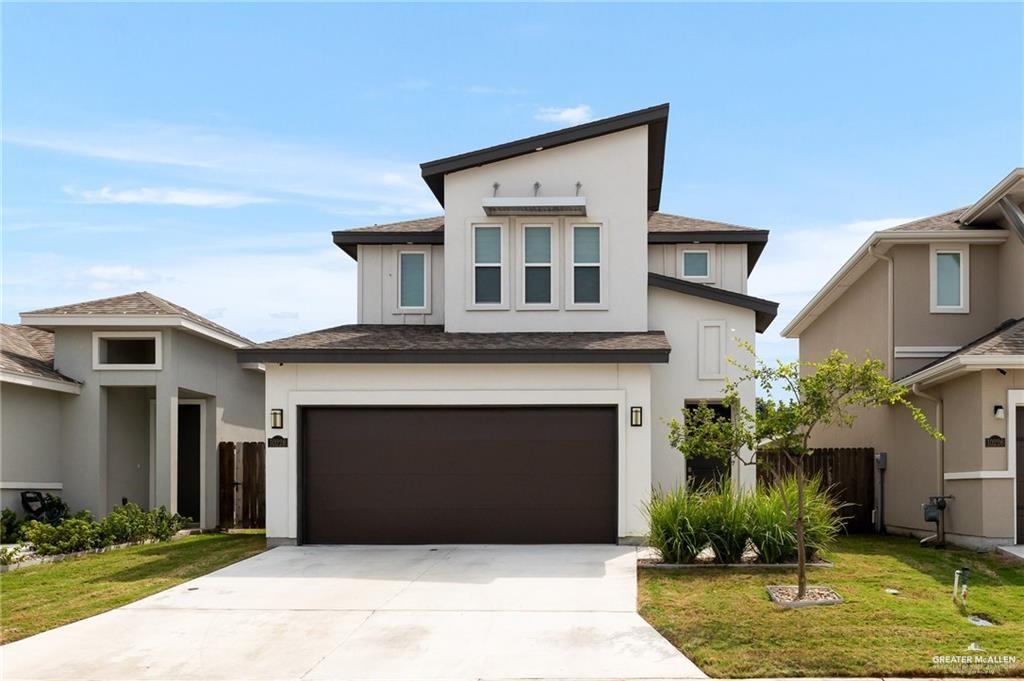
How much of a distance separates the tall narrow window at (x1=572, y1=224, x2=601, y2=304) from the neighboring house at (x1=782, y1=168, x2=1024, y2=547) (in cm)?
517

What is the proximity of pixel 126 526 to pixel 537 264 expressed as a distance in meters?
8.35

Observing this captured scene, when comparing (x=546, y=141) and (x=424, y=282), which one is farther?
(x=424, y=282)

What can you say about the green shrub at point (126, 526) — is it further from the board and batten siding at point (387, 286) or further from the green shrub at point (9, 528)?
the board and batten siding at point (387, 286)

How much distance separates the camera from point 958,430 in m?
16.4

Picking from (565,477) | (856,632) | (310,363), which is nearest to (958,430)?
(565,477)

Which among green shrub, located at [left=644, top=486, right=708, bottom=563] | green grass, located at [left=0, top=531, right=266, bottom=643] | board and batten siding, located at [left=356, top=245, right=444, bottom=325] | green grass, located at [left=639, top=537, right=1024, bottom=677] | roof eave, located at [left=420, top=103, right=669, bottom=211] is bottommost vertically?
green grass, located at [left=0, top=531, right=266, bottom=643]

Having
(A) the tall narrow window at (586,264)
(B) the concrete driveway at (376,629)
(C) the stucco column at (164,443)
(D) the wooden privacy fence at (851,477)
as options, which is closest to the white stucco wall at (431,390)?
(A) the tall narrow window at (586,264)

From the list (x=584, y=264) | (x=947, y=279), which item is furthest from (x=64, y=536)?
(x=947, y=279)

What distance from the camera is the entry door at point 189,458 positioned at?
2194 centimetres

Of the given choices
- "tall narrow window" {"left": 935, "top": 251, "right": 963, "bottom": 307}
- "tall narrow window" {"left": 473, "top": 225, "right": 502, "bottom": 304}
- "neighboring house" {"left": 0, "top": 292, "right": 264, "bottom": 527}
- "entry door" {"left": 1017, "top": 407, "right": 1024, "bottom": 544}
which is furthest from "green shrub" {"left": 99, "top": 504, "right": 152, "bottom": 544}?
"tall narrow window" {"left": 935, "top": 251, "right": 963, "bottom": 307}

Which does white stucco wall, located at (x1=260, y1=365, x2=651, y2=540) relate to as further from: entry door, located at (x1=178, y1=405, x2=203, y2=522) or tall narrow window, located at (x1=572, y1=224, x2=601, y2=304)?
entry door, located at (x1=178, y1=405, x2=203, y2=522)

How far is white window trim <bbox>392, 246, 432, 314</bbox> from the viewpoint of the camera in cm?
1947

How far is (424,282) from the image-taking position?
64.1 feet

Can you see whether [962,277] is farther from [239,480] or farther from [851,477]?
[239,480]
